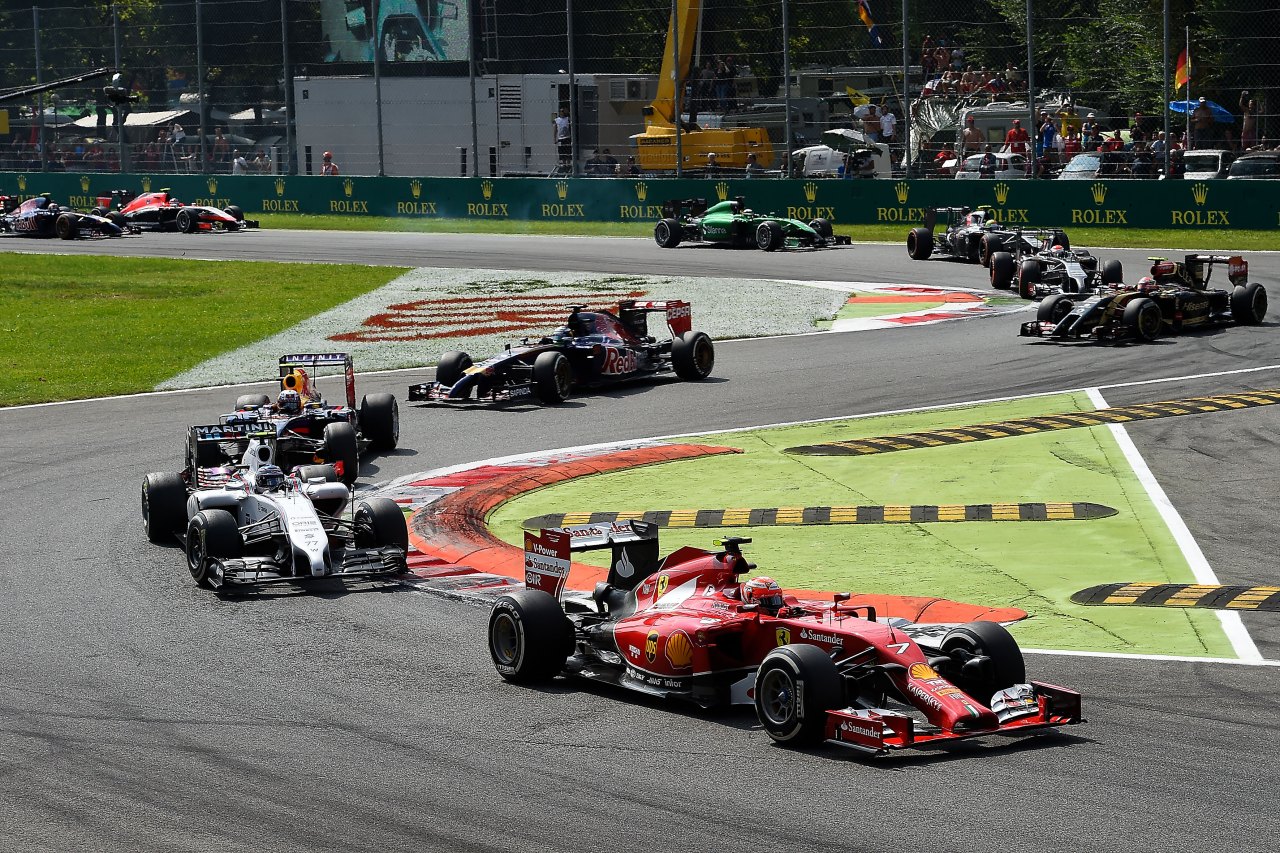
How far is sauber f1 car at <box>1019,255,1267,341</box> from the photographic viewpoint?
84.4 ft

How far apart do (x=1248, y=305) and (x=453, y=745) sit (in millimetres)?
20950

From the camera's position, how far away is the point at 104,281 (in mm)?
39188

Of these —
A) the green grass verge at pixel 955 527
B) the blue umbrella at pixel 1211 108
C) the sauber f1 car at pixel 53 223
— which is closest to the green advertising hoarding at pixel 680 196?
the blue umbrella at pixel 1211 108

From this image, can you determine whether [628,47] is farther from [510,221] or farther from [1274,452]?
[1274,452]

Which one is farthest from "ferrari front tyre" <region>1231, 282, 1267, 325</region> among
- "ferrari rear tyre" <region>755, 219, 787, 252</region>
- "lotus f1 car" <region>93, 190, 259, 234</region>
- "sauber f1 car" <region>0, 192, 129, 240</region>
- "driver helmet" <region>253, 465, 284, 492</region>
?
"sauber f1 car" <region>0, 192, 129, 240</region>

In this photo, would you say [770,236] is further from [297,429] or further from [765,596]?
[765,596]

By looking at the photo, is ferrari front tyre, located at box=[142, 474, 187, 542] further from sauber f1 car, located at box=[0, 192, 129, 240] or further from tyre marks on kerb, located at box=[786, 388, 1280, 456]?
sauber f1 car, located at box=[0, 192, 129, 240]

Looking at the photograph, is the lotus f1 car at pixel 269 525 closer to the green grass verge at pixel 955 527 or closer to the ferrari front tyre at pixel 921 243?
the green grass verge at pixel 955 527

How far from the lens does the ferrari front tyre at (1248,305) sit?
26797 millimetres

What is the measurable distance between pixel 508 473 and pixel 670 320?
6914 mm

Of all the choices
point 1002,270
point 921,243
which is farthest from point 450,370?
point 921,243

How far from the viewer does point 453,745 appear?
9.25m

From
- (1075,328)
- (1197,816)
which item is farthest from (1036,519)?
(1075,328)

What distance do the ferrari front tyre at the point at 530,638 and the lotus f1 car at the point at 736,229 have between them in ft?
102
